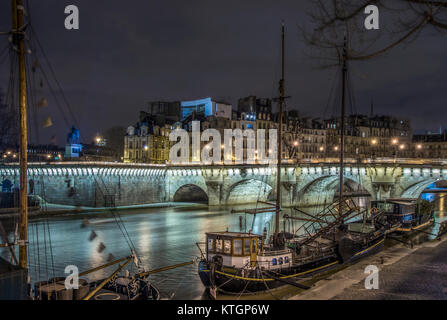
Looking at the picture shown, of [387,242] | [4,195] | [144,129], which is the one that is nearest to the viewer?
[387,242]

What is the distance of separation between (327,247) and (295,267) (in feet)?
14.4

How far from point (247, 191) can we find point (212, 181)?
891 cm

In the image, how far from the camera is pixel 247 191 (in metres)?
70.3

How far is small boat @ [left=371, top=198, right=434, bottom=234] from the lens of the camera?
35.5 metres

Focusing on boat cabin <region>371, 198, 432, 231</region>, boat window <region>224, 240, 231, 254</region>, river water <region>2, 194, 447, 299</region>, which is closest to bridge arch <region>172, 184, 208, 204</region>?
river water <region>2, 194, 447, 299</region>

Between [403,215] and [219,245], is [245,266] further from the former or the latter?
[403,215]

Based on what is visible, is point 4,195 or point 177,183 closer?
point 4,195

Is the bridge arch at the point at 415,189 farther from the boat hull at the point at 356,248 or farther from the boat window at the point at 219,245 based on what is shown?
the boat window at the point at 219,245

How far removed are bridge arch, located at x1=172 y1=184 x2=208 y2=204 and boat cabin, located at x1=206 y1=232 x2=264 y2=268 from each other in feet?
172

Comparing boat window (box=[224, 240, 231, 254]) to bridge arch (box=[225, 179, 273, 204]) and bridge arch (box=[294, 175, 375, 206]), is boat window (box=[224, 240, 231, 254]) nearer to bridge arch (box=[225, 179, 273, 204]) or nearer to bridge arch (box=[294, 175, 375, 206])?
bridge arch (box=[294, 175, 375, 206])

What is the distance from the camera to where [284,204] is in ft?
191

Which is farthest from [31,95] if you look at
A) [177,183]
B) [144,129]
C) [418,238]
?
[144,129]

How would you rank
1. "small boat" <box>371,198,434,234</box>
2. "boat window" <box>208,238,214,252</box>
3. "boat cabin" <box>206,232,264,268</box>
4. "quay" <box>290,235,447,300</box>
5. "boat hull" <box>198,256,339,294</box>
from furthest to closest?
"small boat" <box>371,198,434,234</box> → "boat window" <box>208,238,214,252</box> → "boat cabin" <box>206,232,264,268</box> → "boat hull" <box>198,256,339,294</box> → "quay" <box>290,235,447,300</box>

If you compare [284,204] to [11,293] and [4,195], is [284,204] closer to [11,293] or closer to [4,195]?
[4,195]
